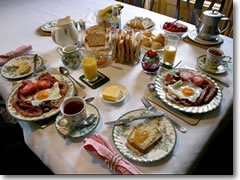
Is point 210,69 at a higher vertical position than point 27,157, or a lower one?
higher

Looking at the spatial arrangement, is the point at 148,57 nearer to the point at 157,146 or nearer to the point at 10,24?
the point at 157,146

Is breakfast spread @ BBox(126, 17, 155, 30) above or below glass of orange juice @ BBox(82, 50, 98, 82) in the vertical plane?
above

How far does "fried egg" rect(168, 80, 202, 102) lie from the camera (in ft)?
3.02

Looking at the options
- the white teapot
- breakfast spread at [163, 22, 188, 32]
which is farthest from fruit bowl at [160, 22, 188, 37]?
the white teapot

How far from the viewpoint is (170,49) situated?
3.84 ft

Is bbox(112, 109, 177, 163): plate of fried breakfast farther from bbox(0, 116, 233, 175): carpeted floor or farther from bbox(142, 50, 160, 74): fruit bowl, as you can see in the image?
bbox(142, 50, 160, 74): fruit bowl

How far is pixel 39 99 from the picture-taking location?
0.94 metres

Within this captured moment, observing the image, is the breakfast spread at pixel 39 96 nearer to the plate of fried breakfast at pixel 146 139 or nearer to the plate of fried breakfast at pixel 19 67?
the plate of fried breakfast at pixel 19 67

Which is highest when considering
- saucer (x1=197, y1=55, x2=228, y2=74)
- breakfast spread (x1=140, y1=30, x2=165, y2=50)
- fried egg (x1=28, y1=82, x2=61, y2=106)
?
breakfast spread (x1=140, y1=30, x2=165, y2=50)

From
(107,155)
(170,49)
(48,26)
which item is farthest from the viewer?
(48,26)

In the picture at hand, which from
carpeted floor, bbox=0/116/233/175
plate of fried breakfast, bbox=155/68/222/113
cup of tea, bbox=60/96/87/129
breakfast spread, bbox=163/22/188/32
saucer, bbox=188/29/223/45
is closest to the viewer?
cup of tea, bbox=60/96/87/129

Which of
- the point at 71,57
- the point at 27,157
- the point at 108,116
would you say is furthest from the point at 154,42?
the point at 27,157

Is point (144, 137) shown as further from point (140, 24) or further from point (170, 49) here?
point (140, 24)

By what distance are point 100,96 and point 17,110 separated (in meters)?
0.42
